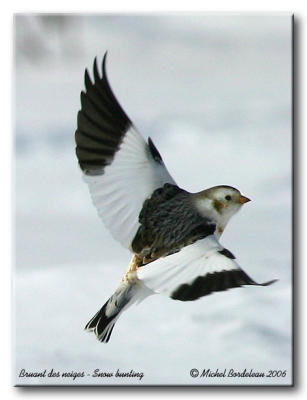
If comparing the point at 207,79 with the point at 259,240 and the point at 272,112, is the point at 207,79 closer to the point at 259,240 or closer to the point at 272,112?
the point at 272,112

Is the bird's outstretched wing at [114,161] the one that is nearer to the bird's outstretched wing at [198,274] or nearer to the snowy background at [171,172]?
the snowy background at [171,172]

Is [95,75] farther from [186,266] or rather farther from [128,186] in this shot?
[186,266]

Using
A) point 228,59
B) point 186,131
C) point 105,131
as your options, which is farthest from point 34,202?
point 228,59

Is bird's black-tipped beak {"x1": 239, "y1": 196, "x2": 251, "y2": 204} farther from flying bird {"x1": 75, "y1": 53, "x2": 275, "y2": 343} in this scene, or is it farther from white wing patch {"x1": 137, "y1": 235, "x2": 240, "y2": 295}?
white wing patch {"x1": 137, "y1": 235, "x2": 240, "y2": 295}

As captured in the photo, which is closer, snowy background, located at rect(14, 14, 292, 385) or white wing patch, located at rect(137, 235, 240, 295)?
white wing patch, located at rect(137, 235, 240, 295)

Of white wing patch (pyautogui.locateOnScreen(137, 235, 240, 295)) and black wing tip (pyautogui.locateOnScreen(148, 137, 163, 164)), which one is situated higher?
black wing tip (pyautogui.locateOnScreen(148, 137, 163, 164))

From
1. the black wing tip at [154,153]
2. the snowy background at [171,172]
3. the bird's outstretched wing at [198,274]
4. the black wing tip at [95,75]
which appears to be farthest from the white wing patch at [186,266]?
the black wing tip at [95,75]

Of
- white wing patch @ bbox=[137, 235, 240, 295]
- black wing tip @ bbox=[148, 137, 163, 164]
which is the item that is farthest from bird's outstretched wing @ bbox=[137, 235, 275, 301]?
black wing tip @ bbox=[148, 137, 163, 164]
